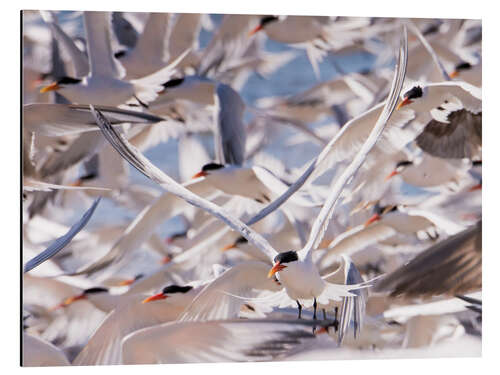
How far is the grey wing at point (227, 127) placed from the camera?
2988mm

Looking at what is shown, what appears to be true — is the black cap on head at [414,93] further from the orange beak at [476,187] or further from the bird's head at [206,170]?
the bird's head at [206,170]

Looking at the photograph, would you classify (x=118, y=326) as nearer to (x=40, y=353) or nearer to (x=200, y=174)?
(x=40, y=353)

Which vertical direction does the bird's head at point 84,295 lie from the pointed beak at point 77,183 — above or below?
below

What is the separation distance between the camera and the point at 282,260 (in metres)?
2.93

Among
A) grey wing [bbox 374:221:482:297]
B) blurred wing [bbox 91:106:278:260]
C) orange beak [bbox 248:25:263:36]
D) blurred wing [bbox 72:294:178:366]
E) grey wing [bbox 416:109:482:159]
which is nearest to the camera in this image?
grey wing [bbox 374:221:482:297]

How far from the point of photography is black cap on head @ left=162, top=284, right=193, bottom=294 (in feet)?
9.65

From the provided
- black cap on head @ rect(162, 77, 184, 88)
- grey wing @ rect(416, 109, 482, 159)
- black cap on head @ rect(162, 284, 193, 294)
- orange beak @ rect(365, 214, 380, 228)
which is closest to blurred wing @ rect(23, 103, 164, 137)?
black cap on head @ rect(162, 77, 184, 88)

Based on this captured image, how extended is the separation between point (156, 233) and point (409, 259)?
92 cm

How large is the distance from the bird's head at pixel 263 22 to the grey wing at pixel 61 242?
2.61ft

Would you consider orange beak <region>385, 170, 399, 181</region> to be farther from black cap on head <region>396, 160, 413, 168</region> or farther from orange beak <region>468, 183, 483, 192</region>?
orange beak <region>468, 183, 483, 192</region>

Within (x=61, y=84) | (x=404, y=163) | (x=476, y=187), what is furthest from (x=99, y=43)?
(x=476, y=187)

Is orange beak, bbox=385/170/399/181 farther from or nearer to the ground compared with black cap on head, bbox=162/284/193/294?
farther from the ground

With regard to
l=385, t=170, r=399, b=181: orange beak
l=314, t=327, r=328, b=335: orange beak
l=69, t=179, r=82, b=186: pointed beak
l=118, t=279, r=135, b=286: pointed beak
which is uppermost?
l=385, t=170, r=399, b=181: orange beak

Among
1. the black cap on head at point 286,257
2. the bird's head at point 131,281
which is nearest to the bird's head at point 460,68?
the black cap on head at point 286,257
